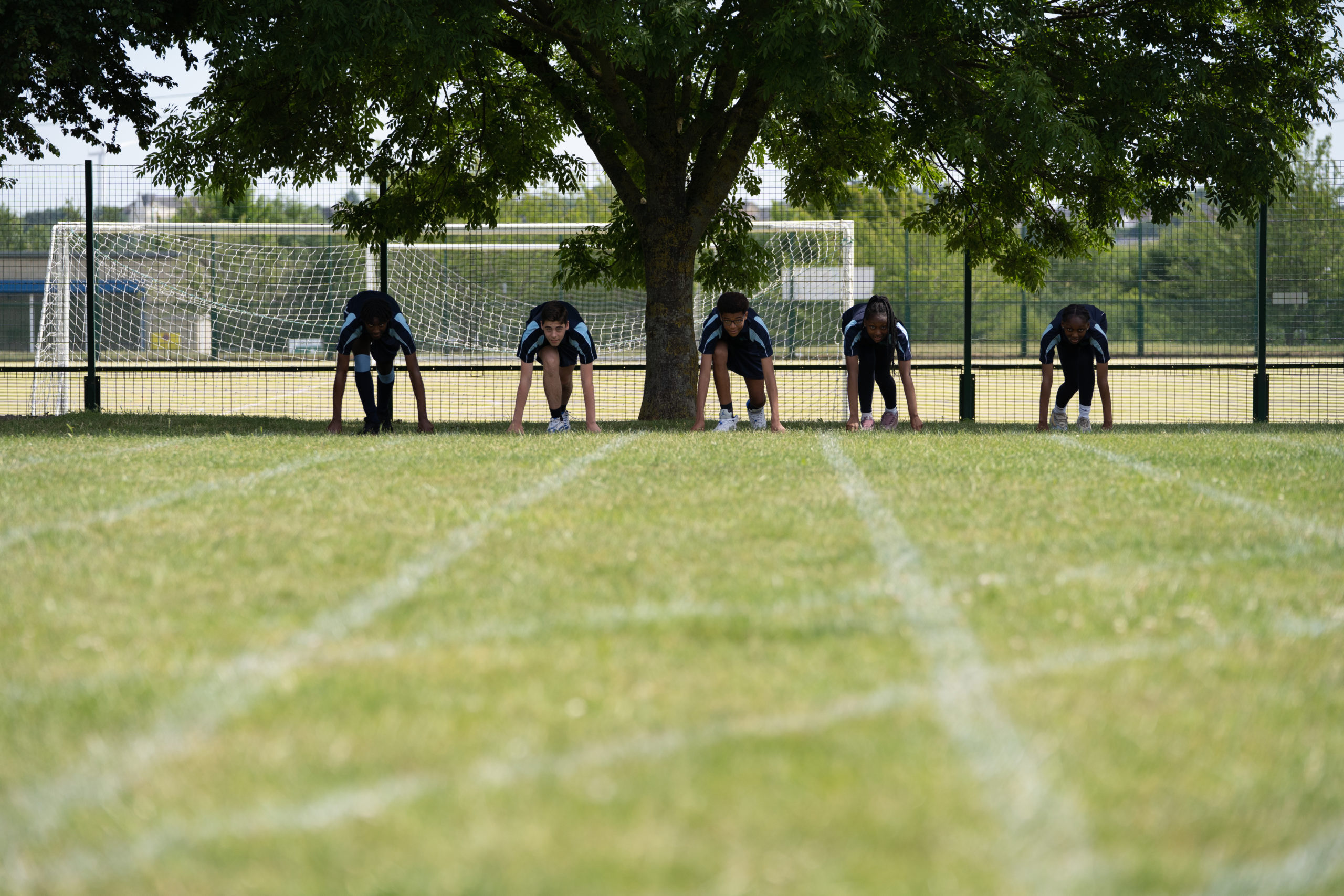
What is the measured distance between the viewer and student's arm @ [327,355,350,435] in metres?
11.9

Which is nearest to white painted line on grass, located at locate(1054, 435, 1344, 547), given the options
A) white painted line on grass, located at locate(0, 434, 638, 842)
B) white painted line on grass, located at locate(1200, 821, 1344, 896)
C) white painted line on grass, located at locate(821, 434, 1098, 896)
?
white painted line on grass, located at locate(821, 434, 1098, 896)

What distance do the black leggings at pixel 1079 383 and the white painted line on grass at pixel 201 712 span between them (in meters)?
9.04

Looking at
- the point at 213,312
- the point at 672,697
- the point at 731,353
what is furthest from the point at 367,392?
the point at 213,312

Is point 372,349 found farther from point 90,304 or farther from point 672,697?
point 672,697

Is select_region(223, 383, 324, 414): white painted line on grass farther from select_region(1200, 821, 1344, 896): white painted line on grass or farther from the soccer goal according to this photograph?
select_region(1200, 821, 1344, 896): white painted line on grass

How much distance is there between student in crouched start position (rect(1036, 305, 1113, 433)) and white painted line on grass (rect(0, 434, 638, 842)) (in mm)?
8655

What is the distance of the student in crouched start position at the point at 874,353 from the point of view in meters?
12.6

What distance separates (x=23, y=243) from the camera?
2158cm

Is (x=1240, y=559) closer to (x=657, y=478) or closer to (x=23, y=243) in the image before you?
(x=657, y=478)

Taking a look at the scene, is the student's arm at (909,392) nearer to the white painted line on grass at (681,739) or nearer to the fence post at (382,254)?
the fence post at (382,254)

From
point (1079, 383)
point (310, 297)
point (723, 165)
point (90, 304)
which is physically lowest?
point (1079, 383)

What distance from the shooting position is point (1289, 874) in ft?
7.38

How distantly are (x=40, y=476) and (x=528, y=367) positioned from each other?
4584 mm

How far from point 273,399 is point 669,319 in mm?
18137
